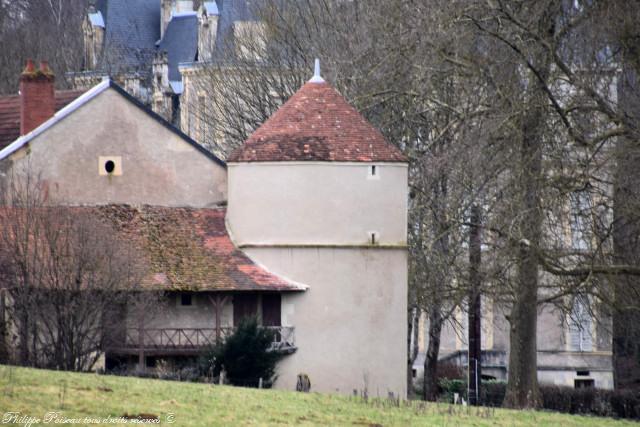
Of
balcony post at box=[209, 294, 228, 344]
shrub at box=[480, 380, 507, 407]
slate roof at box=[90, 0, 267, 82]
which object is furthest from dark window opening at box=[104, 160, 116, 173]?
slate roof at box=[90, 0, 267, 82]

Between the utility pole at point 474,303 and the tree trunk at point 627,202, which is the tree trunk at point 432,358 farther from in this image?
the utility pole at point 474,303

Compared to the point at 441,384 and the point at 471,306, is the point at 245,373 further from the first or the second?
the point at 441,384

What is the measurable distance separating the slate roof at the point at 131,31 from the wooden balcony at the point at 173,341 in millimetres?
43463

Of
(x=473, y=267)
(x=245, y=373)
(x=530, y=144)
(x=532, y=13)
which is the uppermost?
(x=532, y=13)

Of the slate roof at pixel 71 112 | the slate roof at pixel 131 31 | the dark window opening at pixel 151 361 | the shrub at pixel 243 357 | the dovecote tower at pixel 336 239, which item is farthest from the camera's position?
the slate roof at pixel 131 31

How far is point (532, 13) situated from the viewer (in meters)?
33.7

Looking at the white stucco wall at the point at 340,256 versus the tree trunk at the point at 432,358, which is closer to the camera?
the white stucco wall at the point at 340,256

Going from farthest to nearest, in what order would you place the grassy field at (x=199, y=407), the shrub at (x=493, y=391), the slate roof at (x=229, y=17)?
the slate roof at (x=229, y=17)
the shrub at (x=493, y=391)
the grassy field at (x=199, y=407)

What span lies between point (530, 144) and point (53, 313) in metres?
10.2

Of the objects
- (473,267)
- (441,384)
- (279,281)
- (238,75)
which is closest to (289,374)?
(279,281)

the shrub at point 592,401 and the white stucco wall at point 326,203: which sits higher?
the white stucco wall at point 326,203

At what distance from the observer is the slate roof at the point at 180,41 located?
256 ft

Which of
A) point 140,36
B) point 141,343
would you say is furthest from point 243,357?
point 140,36

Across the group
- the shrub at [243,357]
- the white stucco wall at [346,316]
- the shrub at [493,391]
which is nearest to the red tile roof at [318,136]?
the white stucco wall at [346,316]
